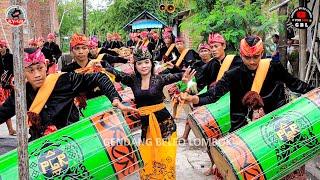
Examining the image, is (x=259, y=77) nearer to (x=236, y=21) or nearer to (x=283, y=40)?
(x=236, y=21)

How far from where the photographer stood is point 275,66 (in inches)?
182

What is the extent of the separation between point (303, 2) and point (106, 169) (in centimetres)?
507

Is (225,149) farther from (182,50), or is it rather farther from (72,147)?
(182,50)

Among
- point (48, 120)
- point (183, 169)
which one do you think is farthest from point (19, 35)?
point (183, 169)

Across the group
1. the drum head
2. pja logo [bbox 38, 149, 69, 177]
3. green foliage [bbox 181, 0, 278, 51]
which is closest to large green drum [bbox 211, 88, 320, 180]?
the drum head

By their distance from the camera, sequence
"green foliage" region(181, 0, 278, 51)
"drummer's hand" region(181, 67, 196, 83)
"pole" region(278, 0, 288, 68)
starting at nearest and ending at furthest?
"drummer's hand" region(181, 67, 196, 83) < "green foliage" region(181, 0, 278, 51) < "pole" region(278, 0, 288, 68)

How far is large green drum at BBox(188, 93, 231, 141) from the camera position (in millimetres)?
5270

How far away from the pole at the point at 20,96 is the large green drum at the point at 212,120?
110 inches

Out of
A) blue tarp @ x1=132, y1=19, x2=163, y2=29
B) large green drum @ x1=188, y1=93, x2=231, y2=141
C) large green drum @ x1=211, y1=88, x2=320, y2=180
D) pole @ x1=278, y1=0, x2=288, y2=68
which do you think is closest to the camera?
large green drum @ x1=211, y1=88, x2=320, y2=180

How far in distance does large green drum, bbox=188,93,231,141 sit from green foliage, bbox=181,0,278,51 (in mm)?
3733

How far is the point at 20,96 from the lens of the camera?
2584 millimetres

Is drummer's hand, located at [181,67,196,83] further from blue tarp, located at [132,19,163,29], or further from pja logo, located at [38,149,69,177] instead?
blue tarp, located at [132,19,163,29]

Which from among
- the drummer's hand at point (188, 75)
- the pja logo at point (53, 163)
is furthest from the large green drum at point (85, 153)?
the drummer's hand at point (188, 75)

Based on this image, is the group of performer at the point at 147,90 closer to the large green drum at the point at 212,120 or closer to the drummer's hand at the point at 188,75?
the drummer's hand at the point at 188,75
